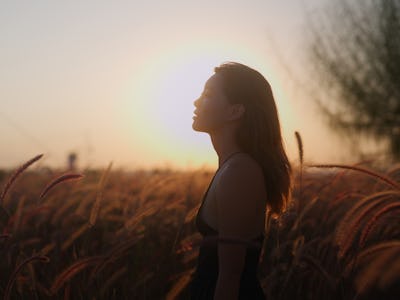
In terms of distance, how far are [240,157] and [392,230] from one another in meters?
1.38

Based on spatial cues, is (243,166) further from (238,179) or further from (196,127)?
(196,127)

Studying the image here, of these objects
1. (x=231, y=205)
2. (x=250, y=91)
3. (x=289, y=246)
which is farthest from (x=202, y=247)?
(x=289, y=246)

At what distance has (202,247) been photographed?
194 centimetres

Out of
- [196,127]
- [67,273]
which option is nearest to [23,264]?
[67,273]

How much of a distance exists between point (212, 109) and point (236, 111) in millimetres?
80

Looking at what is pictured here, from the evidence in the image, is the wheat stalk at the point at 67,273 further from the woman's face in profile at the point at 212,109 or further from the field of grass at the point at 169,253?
the woman's face in profile at the point at 212,109

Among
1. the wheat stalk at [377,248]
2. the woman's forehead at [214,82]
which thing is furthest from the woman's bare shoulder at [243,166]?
the wheat stalk at [377,248]

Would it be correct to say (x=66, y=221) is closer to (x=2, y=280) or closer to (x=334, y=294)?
(x=2, y=280)

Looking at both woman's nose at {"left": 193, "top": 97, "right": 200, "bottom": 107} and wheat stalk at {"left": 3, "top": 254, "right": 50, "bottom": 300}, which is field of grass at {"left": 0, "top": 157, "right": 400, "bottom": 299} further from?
woman's nose at {"left": 193, "top": 97, "right": 200, "bottom": 107}

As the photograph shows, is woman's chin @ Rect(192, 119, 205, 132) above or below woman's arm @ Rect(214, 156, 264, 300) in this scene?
above

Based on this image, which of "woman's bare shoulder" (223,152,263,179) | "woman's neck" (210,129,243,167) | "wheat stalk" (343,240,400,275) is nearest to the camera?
"wheat stalk" (343,240,400,275)

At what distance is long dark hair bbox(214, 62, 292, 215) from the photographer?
194cm

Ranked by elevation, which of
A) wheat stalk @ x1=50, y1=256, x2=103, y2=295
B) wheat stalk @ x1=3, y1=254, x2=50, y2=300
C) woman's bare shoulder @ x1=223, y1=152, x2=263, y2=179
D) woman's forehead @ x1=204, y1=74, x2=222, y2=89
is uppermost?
woman's forehead @ x1=204, y1=74, x2=222, y2=89

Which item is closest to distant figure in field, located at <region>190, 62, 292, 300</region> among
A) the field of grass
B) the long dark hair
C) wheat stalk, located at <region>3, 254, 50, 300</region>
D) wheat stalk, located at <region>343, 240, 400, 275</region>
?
the long dark hair
